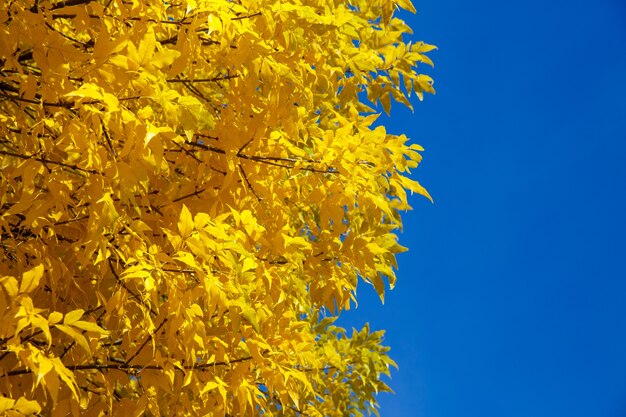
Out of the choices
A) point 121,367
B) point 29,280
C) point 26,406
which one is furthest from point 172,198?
point 26,406

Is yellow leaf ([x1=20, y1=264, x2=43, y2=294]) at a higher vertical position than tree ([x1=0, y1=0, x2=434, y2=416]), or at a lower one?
lower

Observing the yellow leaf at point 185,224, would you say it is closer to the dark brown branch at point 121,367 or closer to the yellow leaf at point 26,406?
the dark brown branch at point 121,367

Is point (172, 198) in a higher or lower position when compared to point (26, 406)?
higher

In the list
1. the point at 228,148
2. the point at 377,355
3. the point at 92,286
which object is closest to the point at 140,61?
the point at 228,148

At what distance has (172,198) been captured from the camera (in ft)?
11.0

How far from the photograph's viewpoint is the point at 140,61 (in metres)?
2.40

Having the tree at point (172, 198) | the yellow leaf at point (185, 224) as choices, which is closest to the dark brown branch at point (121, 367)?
the tree at point (172, 198)

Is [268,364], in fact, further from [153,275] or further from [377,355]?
[377,355]

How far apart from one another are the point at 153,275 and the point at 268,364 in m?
0.83

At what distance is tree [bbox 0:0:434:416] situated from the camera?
2.47 metres

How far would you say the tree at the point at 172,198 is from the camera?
247cm

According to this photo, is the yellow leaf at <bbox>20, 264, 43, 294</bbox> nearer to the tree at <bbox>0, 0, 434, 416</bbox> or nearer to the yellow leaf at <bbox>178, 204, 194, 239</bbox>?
the tree at <bbox>0, 0, 434, 416</bbox>

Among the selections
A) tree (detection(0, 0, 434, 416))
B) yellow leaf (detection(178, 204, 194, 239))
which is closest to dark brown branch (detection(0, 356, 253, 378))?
tree (detection(0, 0, 434, 416))

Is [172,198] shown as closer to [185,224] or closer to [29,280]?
[185,224]
